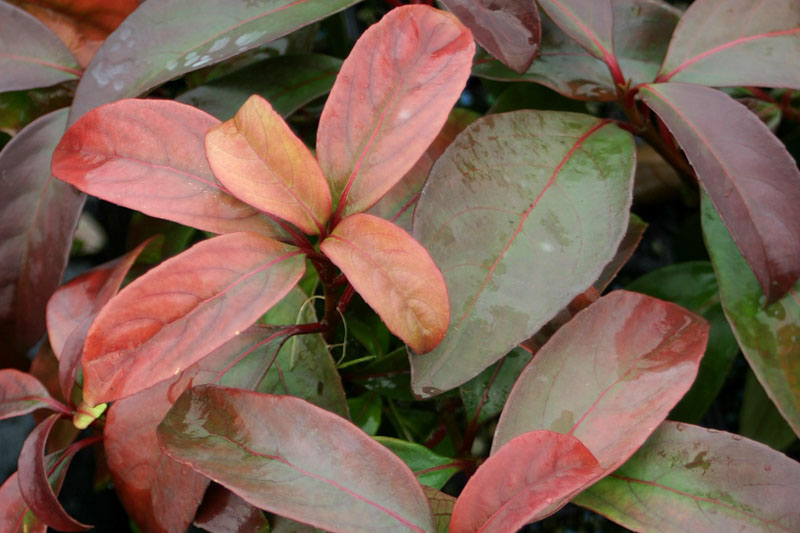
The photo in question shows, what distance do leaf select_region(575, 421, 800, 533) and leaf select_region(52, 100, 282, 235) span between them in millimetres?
385

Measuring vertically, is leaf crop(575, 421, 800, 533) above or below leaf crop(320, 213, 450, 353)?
below

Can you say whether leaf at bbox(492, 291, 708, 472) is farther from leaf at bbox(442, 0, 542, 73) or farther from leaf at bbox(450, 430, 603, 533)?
leaf at bbox(442, 0, 542, 73)

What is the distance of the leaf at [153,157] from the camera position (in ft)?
1.73

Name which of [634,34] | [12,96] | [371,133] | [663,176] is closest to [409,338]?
[371,133]

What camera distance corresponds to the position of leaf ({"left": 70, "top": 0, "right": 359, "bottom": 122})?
614 millimetres

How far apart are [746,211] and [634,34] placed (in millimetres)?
281

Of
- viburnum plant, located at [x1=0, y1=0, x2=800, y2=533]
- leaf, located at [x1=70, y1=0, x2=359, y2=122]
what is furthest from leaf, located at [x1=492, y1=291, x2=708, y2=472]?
leaf, located at [x1=70, y1=0, x2=359, y2=122]

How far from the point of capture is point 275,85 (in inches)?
30.6

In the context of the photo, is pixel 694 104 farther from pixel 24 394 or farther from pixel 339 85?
pixel 24 394

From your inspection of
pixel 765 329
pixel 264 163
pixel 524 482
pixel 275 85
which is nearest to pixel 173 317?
pixel 264 163

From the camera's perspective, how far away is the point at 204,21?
64 centimetres

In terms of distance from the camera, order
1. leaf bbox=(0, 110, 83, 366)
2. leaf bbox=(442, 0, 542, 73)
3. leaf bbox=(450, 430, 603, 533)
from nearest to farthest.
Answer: leaf bbox=(450, 430, 603, 533), leaf bbox=(442, 0, 542, 73), leaf bbox=(0, 110, 83, 366)

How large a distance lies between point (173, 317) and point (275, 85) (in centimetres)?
39

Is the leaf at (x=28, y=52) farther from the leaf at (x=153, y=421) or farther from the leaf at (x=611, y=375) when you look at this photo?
the leaf at (x=611, y=375)
